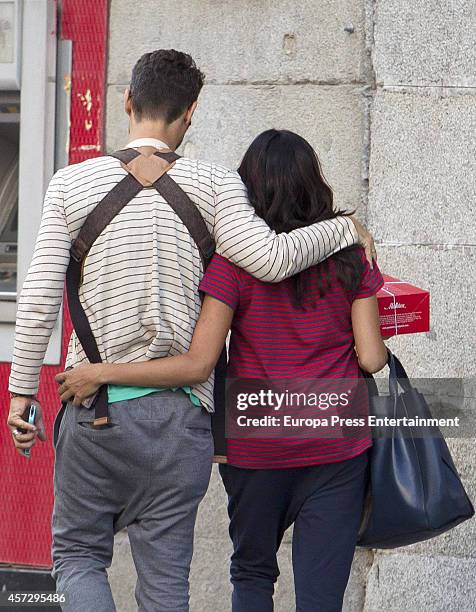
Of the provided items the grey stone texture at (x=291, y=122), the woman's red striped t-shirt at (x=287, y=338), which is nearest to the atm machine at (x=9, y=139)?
the grey stone texture at (x=291, y=122)

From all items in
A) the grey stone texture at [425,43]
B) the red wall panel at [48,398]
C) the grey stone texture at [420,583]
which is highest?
the grey stone texture at [425,43]

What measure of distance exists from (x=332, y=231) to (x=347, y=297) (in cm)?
19

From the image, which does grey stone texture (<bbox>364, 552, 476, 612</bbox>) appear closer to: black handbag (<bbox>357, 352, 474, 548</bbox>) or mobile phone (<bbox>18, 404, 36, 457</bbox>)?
black handbag (<bbox>357, 352, 474, 548</bbox>)

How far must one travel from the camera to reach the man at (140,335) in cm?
270

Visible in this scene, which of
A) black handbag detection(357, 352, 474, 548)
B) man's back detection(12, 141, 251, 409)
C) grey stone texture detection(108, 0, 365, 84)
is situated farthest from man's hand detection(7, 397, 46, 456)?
grey stone texture detection(108, 0, 365, 84)

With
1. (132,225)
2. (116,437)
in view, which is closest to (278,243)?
(132,225)

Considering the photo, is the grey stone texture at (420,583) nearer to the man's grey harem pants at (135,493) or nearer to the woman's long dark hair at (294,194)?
the man's grey harem pants at (135,493)

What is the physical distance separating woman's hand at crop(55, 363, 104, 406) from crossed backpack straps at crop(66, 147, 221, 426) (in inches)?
1.3

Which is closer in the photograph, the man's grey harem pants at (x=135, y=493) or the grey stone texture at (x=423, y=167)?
the man's grey harem pants at (x=135, y=493)

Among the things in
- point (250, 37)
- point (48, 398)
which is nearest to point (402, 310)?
point (250, 37)

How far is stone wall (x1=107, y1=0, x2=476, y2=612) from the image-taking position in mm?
4207

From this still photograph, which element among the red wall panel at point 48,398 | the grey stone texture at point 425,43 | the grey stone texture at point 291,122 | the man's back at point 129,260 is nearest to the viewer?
the man's back at point 129,260

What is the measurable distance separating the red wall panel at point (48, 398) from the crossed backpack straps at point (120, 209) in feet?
5.95

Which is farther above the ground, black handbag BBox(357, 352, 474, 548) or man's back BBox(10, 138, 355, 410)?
man's back BBox(10, 138, 355, 410)
